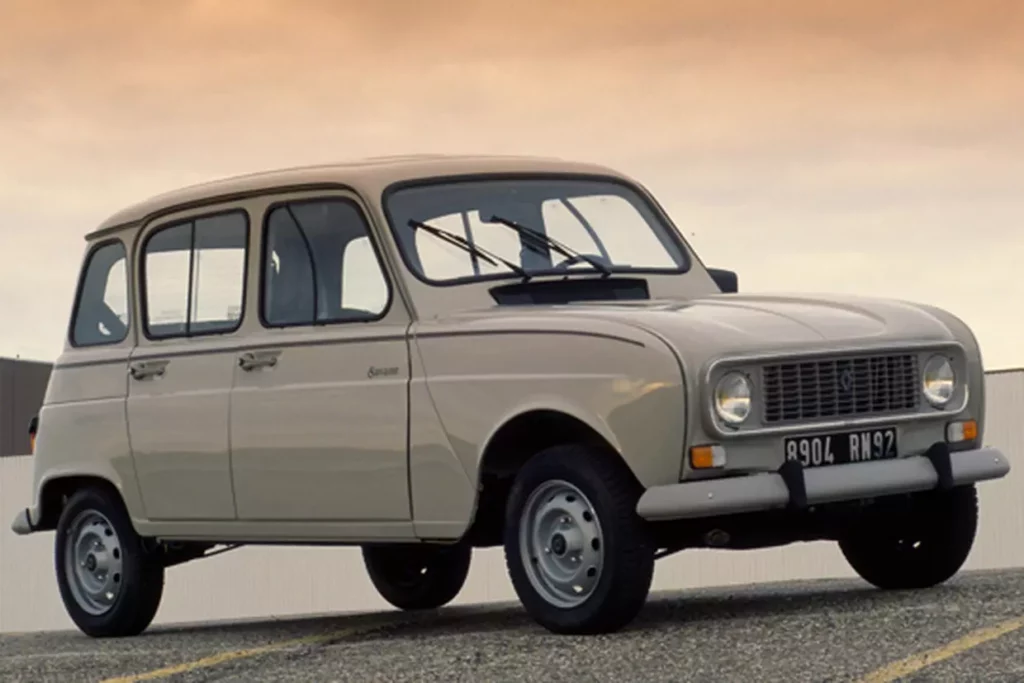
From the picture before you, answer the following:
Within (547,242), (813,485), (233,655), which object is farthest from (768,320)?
(233,655)

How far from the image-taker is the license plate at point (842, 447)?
9.03 meters

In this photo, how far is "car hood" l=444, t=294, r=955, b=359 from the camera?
8.91 meters

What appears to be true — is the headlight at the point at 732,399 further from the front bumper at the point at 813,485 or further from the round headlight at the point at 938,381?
the round headlight at the point at 938,381

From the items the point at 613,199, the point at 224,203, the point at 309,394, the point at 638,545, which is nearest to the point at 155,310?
the point at 224,203

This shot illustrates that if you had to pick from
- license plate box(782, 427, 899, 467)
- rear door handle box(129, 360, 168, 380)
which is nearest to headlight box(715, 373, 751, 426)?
license plate box(782, 427, 899, 467)

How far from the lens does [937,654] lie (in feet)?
25.9

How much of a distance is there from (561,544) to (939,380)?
1868mm

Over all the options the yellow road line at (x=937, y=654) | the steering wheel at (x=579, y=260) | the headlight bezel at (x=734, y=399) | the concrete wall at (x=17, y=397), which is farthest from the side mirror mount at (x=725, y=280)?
the concrete wall at (x=17, y=397)

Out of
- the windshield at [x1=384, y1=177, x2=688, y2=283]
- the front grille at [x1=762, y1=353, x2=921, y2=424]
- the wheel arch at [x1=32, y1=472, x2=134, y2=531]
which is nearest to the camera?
the front grille at [x1=762, y1=353, x2=921, y2=424]

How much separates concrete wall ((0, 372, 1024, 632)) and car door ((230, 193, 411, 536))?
21371 millimetres

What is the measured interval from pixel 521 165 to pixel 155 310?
7.32 feet

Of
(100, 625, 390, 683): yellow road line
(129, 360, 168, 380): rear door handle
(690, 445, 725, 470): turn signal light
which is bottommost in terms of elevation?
(100, 625, 390, 683): yellow road line

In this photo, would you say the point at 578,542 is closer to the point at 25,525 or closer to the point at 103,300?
the point at 103,300

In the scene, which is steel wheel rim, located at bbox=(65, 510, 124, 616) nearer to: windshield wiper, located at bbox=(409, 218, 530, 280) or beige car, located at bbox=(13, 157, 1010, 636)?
beige car, located at bbox=(13, 157, 1010, 636)
